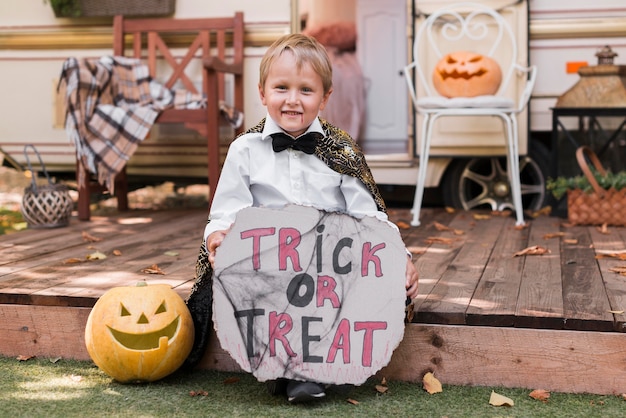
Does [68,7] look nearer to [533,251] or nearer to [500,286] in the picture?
[533,251]

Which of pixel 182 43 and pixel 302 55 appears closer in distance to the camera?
pixel 302 55

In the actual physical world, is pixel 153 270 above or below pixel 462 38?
below

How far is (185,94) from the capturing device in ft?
16.5

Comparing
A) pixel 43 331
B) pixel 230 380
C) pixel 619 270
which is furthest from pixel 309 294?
pixel 619 270

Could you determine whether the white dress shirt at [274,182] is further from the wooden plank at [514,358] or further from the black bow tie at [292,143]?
the wooden plank at [514,358]

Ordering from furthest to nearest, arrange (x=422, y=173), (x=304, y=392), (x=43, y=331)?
(x=422, y=173) < (x=43, y=331) < (x=304, y=392)

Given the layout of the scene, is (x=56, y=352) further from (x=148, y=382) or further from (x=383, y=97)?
(x=383, y=97)

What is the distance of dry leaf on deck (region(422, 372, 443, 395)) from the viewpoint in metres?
2.30

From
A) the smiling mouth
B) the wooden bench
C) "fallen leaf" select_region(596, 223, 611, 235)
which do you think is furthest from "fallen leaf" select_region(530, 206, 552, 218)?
the smiling mouth

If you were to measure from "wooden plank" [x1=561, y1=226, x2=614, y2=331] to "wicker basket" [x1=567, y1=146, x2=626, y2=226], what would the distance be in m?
0.56

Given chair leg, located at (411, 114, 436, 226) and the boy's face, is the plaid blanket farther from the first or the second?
the boy's face

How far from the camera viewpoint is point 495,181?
5.06 metres

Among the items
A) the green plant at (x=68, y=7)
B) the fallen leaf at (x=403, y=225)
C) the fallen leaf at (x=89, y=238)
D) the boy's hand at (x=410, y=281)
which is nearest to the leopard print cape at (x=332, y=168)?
the boy's hand at (x=410, y=281)

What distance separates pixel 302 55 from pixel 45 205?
244 cm
